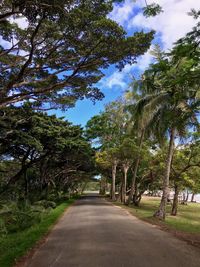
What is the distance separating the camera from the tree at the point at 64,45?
34.9 ft

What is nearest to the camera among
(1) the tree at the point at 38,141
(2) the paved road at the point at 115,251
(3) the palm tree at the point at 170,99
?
(2) the paved road at the point at 115,251

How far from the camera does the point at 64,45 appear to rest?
45.1 ft

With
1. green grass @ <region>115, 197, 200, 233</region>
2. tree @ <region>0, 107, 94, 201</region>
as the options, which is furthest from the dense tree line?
tree @ <region>0, 107, 94, 201</region>

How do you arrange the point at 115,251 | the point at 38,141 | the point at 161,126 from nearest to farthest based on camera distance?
1. the point at 115,251
2. the point at 161,126
3. the point at 38,141

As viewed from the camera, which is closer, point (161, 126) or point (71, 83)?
point (71, 83)

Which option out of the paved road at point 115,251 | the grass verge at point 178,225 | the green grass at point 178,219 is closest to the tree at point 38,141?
the grass verge at point 178,225

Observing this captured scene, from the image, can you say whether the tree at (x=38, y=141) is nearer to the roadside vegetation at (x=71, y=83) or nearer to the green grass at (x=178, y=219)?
the roadside vegetation at (x=71, y=83)

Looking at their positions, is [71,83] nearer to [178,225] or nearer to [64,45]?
Answer: [64,45]

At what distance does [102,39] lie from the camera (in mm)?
12242

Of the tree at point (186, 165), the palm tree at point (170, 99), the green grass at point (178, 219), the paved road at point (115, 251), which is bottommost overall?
the green grass at point (178, 219)

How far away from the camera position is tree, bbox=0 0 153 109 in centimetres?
1064

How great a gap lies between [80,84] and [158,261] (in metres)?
9.08

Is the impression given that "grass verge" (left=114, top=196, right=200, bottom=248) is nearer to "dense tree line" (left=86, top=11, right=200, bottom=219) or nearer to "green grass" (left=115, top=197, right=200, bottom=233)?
"green grass" (left=115, top=197, right=200, bottom=233)

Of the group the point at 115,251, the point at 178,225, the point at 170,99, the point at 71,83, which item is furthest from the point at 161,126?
the point at 115,251
